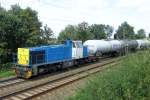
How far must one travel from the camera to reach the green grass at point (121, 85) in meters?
8.43

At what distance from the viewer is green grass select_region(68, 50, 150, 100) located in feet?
27.7

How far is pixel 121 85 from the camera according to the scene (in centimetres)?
894

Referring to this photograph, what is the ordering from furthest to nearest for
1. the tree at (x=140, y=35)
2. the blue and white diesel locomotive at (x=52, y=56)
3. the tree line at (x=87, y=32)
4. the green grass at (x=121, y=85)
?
the tree at (x=140, y=35), the tree line at (x=87, y=32), the blue and white diesel locomotive at (x=52, y=56), the green grass at (x=121, y=85)

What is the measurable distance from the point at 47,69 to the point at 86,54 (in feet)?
26.5

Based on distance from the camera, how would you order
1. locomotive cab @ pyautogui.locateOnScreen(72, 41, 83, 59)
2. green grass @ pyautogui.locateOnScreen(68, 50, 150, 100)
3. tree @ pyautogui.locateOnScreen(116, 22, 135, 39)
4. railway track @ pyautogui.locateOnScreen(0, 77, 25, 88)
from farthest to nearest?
1. tree @ pyautogui.locateOnScreen(116, 22, 135, 39)
2. locomotive cab @ pyautogui.locateOnScreen(72, 41, 83, 59)
3. railway track @ pyautogui.locateOnScreen(0, 77, 25, 88)
4. green grass @ pyautogui.locateOnScreen(68, 50, 150, 100)

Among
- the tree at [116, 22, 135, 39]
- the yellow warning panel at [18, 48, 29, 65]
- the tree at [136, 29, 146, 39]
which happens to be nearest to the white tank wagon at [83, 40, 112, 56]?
the yellow warning panel at [18, 48, 29, 65]

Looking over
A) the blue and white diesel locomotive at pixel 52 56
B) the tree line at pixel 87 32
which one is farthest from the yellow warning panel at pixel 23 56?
the tree line at pixel 87 32

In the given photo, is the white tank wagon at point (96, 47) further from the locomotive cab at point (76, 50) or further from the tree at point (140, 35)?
the tree at point (140, 35)

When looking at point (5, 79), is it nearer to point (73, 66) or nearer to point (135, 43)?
point (73, 66)

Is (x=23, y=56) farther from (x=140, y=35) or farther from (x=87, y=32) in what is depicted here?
(x=140, y=35)

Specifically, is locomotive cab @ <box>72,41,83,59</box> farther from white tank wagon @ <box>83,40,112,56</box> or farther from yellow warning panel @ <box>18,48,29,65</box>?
yellow warning panel @ <box>18,48,29,65</box>

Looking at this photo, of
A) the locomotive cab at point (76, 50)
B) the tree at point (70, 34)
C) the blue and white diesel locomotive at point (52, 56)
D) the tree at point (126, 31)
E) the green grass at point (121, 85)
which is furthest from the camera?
the tree at point (126, 31)

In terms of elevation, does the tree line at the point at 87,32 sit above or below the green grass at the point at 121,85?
above

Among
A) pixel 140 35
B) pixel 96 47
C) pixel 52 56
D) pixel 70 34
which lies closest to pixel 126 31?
pixel 140 35
